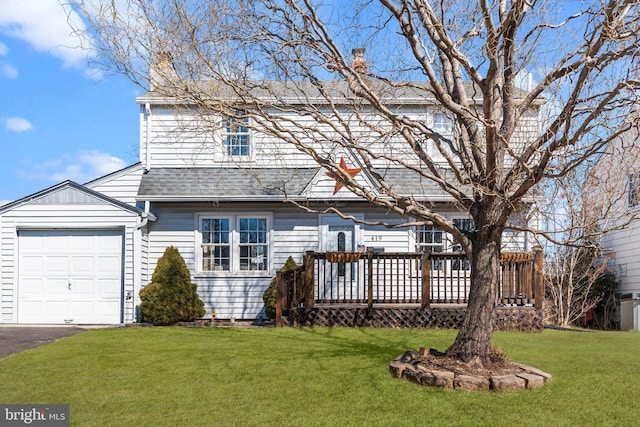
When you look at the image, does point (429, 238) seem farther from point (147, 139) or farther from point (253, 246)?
point (147, 139)

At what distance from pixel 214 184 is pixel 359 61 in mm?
6258

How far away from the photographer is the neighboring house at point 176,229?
12805mm

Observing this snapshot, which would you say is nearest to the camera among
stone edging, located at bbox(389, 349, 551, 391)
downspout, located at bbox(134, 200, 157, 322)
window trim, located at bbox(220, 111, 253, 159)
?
stone edging, located at bbox(389, 349, 551, 391)

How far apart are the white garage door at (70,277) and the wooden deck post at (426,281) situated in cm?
698

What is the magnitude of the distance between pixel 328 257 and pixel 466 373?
5243 mm

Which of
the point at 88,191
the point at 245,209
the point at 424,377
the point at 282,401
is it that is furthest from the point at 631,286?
the point at 88,191

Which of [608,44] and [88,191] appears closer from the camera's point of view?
[608,44]

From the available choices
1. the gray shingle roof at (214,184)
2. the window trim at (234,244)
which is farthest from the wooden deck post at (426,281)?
the window trim at (234,244)

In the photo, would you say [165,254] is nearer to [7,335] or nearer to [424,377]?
[7,335]

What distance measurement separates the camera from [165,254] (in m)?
12.7

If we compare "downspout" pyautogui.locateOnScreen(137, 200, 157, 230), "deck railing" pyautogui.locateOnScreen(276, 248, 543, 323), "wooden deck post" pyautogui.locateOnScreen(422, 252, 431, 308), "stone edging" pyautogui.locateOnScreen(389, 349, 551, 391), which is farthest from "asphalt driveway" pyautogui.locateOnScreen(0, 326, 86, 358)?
"wooden deck post" pyautogui.locateOnScreen(422, 252, 431, 308)

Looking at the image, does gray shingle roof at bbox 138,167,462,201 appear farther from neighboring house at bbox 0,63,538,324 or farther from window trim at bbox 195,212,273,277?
window trim at bbox 195,212,273,277

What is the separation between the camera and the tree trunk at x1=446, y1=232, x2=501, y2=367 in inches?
261

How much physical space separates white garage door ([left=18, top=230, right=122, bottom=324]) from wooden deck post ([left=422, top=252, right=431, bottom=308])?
698 cm
